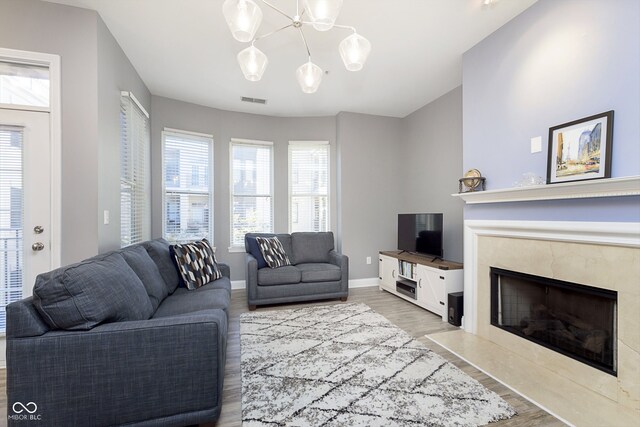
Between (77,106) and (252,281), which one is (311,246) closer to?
(252,281)

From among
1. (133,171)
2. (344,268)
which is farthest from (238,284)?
(133,171)

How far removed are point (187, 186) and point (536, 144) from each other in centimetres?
418

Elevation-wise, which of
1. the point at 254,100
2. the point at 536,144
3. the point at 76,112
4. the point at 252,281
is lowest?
the point at 252,281

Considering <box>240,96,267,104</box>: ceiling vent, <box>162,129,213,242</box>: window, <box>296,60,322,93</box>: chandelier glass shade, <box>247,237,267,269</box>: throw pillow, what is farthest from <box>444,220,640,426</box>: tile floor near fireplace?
<box>162,129,213,242</box>: window

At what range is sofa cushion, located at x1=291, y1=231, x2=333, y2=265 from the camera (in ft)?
Result: 13.5

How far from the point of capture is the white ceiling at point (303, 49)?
221 centimetres

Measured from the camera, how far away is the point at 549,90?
6.91 ft

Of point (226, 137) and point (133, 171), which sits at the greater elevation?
point (226, 137)

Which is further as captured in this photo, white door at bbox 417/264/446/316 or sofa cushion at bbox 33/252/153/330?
white door at bbox 417/264/446/316

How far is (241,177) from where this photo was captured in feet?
14.7

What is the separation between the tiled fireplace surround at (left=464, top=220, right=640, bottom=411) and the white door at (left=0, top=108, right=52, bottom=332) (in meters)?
3.73

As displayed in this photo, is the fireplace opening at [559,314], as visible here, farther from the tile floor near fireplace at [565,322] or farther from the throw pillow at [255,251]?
the throw pillow at [255,251]

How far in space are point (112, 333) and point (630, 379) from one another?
9.37 ft

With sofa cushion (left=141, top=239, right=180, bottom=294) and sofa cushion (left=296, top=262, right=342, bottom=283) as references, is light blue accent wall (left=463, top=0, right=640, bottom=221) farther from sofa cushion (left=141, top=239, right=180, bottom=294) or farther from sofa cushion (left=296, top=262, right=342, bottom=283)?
sofa cushion (left=141, top=239, right=180, bottom=294)
